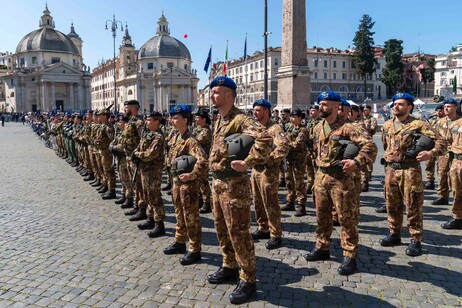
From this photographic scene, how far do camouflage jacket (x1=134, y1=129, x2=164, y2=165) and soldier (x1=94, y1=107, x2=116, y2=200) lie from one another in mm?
3194

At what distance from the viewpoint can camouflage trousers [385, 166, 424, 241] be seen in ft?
17.4

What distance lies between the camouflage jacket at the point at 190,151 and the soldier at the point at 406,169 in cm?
287

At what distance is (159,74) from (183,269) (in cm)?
9029

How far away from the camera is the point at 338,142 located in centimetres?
472

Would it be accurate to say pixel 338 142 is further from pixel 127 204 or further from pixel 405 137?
pixel 127 204

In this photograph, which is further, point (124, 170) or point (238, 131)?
point (124, 170)

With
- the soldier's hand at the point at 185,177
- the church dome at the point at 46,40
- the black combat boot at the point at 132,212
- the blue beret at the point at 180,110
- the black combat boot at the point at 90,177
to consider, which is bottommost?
the black combat boot at the point at 132,212

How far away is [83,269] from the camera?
502cm

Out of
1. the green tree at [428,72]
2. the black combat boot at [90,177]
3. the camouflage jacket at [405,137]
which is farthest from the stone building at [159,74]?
the camouflage jacket at [405,137]

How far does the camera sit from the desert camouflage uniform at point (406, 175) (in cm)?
531

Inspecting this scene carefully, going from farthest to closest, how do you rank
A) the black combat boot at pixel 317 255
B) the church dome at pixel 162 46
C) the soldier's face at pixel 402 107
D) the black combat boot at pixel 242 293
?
the church dome at pixel 162 46
the soldier's face at pixel 402 107
the black combat boot at pixel 317 255
the black combat boot at pixel 242 293

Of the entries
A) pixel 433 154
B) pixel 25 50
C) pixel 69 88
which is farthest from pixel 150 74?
pixel 433 154

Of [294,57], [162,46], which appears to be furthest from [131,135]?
[162,46]

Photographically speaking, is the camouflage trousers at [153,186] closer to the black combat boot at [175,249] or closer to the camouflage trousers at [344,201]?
the black combat boot at [175,249]
